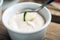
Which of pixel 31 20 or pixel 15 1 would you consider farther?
pixel 15 1

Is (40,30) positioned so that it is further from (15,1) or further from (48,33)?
(15,1)

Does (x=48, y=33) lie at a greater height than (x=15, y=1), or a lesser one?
lesser

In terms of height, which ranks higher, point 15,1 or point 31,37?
point 15,1

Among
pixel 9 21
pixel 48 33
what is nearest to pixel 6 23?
pixel 9 21

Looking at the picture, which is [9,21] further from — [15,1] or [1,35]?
[15,1]

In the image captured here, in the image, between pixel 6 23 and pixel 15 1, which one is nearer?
pixel 6 23

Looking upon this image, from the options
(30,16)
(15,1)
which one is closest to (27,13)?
(30,16)

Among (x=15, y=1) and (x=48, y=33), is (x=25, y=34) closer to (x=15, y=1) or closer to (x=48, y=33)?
(x=48, y=33)
